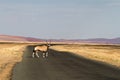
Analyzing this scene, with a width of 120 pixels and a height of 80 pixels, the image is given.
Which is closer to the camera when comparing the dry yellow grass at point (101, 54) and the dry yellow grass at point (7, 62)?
the dry yellow grass at point (7, 62)

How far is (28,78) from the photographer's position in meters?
22.5

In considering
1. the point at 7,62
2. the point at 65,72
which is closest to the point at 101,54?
the point at 7,62

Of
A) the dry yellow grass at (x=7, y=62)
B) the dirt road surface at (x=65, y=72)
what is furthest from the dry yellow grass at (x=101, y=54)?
the dry yellow grass at (x=7, y=62)

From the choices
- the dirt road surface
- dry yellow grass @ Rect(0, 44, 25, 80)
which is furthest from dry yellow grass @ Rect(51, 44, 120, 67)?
dry yellow grass @ Rect(0, 44, 25, 80)

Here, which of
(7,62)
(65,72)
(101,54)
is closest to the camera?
(65,72)

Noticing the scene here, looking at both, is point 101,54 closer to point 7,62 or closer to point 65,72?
A: point 7,62

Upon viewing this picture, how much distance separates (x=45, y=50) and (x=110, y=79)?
30500mm

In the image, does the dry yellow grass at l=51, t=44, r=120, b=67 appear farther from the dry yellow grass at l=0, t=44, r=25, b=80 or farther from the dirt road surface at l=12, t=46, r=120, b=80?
the dry yellow grass at l=0, t=44, r=25, b=80

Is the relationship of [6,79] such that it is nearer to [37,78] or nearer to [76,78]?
[37,78]

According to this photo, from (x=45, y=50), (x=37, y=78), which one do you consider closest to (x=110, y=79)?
(x=37, y=78)

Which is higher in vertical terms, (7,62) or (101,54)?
(7,62)

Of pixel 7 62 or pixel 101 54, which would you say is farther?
pixel 101 54

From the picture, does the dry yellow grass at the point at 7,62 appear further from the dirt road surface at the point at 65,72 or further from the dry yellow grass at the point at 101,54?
the dry yellow grass at the point at 101,54

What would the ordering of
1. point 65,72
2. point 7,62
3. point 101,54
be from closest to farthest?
point 65,72 < point 7,62 < point 101,54
